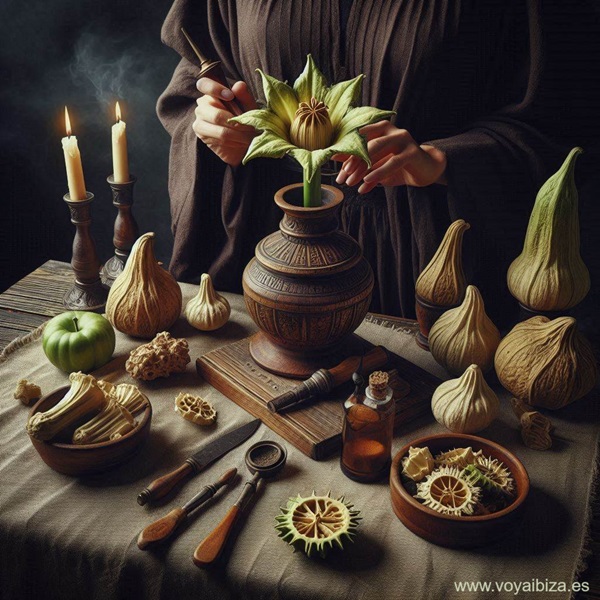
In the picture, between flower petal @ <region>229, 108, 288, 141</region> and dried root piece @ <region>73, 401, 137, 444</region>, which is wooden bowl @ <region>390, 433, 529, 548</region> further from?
flower petal @ <region>229, 108, 288, 141</region>

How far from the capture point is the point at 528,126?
174 centimetres

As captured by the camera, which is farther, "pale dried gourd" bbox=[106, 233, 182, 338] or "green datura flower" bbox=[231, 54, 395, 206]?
"pale dried gourd" bbox=[106, 233, 182, 338]

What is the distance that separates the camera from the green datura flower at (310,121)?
52.8 inches

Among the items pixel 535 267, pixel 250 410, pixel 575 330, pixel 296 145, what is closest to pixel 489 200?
pixel 535 267

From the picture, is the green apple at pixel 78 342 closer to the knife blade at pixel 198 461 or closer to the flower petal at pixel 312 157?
the knife blade at pixel 198 461

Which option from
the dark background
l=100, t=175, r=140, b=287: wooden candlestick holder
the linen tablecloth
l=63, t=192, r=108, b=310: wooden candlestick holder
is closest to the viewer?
the linen tablecloth

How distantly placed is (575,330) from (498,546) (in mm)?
474

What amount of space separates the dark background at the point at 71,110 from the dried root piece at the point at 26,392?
1537 millimetres

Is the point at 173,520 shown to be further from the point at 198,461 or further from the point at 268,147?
the point at 268,147

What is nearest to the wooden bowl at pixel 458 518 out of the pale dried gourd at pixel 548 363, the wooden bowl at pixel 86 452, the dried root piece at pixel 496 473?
the dried root piece at pixel 496 473

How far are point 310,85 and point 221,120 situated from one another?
327 millimetres

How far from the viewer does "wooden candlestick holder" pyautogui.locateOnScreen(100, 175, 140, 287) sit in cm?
213

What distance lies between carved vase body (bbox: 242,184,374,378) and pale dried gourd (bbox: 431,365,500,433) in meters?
0.27

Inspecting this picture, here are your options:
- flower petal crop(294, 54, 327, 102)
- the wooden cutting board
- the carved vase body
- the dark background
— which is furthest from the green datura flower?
the dark background
